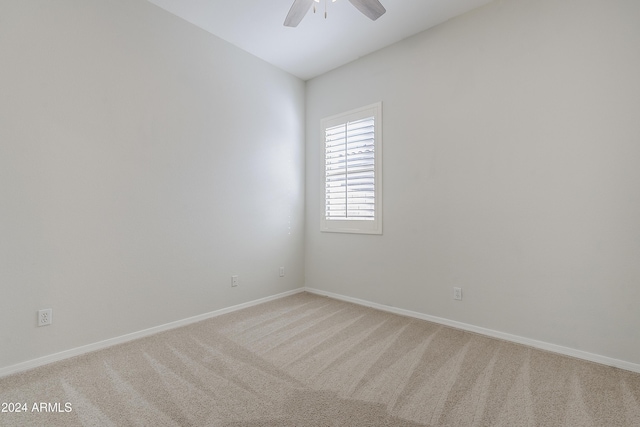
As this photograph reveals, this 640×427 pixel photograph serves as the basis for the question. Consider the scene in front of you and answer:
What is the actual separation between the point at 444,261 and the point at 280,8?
280 cm

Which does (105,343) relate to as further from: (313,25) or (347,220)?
(313,25)

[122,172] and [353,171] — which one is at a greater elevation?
[353,171]

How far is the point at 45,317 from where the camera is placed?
6.83 feet

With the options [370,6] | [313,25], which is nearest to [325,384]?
[370,6]

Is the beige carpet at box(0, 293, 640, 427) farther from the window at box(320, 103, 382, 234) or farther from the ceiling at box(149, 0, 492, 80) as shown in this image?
the ceiling at box(149, 0, 492, 80)

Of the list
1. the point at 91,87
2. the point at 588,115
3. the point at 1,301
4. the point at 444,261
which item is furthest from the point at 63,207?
the point at 588,115

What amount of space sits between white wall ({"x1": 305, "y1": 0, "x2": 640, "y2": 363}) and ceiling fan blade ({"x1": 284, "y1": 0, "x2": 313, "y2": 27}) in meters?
1.36

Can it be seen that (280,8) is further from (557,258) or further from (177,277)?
(557,258)

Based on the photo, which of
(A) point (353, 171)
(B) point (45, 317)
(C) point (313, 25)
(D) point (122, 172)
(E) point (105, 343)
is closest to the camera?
(B) point (45, 317)

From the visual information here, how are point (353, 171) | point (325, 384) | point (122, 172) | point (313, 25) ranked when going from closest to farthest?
point (325, 384), point (122, 172), point (313, 25), point (353, 171)

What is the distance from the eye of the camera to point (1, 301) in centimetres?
192

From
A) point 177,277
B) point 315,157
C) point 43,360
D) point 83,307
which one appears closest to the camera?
point 43,360

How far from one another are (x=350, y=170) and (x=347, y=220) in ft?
2.00

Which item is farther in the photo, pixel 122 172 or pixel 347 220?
pixel 347 220
